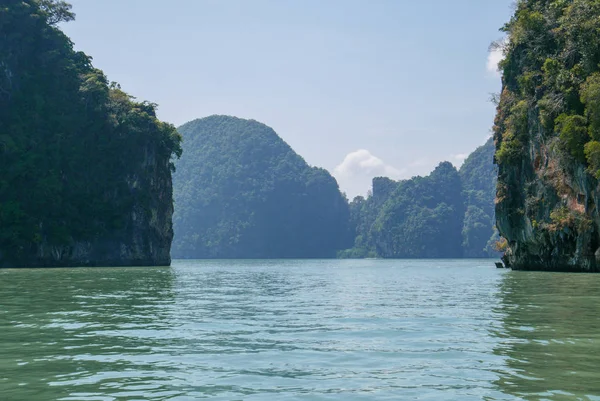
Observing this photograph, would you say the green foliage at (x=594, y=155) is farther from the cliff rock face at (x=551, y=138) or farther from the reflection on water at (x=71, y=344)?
the reflection on water at (x=71, y=344)

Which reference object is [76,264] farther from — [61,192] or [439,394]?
[439,394]

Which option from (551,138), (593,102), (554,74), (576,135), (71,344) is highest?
(554,74)

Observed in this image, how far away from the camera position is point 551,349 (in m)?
12.5

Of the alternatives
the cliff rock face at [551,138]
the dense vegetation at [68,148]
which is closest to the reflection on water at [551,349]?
the cliff rock face at [551,138]

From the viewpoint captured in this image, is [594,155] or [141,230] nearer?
[594,155]

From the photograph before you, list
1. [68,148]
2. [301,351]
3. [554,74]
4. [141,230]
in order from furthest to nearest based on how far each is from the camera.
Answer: [141,230], [68,148], [554,74], [301,351]

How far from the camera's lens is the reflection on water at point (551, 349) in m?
9.24

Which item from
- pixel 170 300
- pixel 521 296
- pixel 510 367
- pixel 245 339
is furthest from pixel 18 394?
pixel 521 296

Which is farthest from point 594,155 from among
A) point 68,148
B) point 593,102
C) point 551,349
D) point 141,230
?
point 68,148

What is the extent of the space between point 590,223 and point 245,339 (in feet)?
133

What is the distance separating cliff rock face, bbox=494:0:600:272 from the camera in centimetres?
4725

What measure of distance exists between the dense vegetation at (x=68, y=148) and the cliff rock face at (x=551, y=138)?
5378cm

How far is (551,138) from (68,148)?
65.7m

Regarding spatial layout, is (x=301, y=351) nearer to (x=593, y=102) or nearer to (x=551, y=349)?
(x=551, y=349)
